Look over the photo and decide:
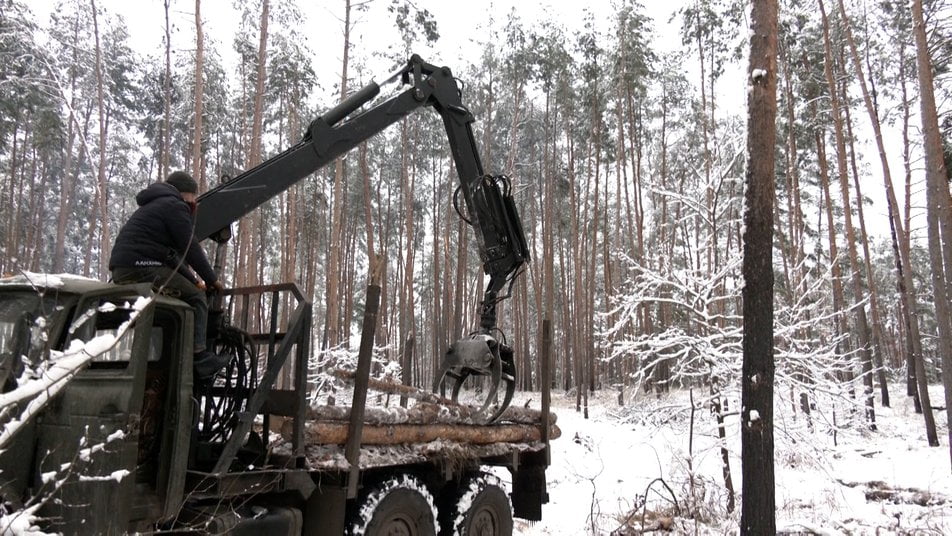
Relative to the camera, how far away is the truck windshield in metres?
3.34

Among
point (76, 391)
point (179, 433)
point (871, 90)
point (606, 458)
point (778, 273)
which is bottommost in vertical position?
point (606, 458)

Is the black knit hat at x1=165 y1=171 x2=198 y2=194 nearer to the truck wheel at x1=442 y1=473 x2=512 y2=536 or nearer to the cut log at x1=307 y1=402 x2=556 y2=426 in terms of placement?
the cut log at x1=307 y1=402 x2=556 y2=426

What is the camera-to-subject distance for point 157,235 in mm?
4180

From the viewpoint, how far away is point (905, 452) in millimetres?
14977

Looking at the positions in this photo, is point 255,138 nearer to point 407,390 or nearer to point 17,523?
point 407,390

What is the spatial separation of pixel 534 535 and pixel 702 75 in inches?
839

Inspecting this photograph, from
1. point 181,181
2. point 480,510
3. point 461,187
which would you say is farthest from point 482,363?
point 181,181

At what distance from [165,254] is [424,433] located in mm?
2839

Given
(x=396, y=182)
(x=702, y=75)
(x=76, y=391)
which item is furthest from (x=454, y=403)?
(x=396, y=182)

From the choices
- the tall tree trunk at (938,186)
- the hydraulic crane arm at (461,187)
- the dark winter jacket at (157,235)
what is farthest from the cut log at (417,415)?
the tall tree trunk at (938,186)

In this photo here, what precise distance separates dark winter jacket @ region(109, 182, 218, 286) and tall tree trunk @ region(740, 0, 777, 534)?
5.32m

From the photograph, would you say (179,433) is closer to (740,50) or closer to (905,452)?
(905,452)

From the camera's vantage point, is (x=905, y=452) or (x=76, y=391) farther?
(x=905, y=452)

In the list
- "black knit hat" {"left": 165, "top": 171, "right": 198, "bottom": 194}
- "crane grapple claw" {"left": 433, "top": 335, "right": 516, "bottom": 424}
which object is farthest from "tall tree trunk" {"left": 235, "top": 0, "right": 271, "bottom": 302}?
"black knit hat" {"left": 165, "top": 171, "right": 198, "bottom": 194}
